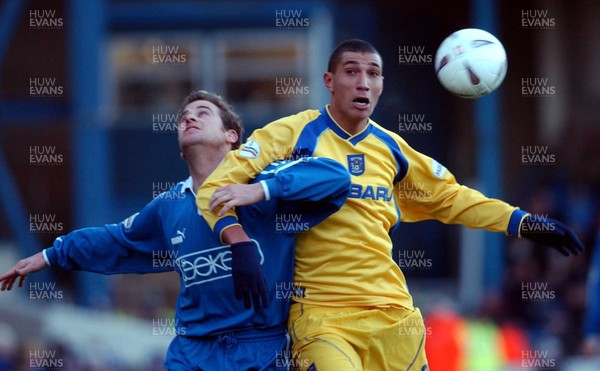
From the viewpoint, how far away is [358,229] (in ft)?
19.6

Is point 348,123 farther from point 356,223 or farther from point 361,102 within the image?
point 356,223

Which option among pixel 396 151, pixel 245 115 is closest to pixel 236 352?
pixel 396 151

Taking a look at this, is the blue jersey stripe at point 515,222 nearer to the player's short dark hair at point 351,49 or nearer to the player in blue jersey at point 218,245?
the player in blue jersey at point 218,245

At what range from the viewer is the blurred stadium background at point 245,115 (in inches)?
635

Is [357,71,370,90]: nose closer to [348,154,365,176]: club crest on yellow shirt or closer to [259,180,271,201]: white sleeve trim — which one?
[348,154,365,176]: club crest on yellow shirt

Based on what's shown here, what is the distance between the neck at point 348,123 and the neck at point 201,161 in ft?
2.21

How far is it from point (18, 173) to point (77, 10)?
12.7 ft

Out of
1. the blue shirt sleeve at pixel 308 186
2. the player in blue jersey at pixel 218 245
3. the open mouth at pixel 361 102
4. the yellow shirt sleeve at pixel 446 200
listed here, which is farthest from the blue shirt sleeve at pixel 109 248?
the yellow shirt sleeve at pixel 446 200

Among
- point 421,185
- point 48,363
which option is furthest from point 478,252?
point 421,185

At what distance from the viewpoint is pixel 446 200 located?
6.36m

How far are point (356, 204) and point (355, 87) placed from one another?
638 millimetres

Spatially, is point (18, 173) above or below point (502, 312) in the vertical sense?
above

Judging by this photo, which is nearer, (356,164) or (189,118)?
(356,164)

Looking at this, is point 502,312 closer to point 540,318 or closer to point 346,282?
point 540,318
